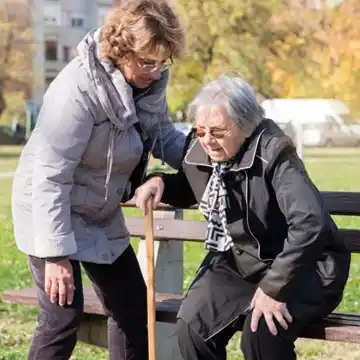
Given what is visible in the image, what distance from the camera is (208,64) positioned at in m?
33.5

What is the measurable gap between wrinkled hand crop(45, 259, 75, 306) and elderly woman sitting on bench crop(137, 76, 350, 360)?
16.6 inches

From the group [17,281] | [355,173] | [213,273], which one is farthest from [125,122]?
[355,173]

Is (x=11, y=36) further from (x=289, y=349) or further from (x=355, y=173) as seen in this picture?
(x=289, y=349)

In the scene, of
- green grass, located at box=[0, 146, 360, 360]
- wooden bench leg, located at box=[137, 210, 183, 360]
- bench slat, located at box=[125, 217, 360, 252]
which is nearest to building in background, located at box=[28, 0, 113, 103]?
green grass, located at box=[0, 146, 360, 360]

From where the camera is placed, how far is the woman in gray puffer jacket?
3.15m

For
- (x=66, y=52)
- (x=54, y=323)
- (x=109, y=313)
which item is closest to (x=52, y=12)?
(x=66, y=52)

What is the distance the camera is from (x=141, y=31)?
3.14m

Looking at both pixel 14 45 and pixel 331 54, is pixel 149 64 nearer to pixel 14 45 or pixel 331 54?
pixel 331 54

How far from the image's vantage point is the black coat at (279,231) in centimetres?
313

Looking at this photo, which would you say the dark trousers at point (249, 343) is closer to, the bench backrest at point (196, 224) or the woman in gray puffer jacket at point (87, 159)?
the woman in gray puffer jacket at point (87, 159)

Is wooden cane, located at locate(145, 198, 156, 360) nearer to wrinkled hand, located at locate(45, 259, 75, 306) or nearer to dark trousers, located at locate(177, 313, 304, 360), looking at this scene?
dark trousers, located at locate(177, 313, 304, 360)

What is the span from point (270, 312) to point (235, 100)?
0.78 metres

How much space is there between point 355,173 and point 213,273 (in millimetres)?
17465

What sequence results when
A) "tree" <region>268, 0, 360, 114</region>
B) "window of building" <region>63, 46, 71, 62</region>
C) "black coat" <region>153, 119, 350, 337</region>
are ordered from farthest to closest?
"window of building" <region>63, 46, 71, 62</region> < "tree" <region>268, 0, 360, 114</region> < "black coat" <region>153, 119, 350, 337</region>
